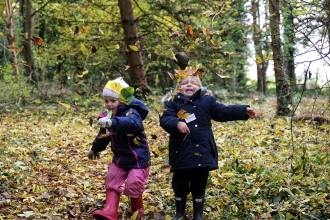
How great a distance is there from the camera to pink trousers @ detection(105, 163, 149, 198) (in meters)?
4.01

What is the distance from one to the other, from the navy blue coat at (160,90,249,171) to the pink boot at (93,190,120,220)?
0.75 meters

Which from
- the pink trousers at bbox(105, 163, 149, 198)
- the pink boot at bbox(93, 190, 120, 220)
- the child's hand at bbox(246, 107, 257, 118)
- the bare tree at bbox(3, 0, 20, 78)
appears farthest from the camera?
the bare tree at bbox(3, 0, 20, 78)

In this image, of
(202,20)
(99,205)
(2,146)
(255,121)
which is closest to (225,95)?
(202,20)

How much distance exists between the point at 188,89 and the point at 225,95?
14572 millimetres

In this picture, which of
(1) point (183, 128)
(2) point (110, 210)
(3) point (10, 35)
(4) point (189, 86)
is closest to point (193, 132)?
(1) point (183, 128)

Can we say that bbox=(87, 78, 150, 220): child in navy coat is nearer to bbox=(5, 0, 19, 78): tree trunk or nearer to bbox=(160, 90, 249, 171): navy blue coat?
bbox=(160, 90, 249, 171): navy blue coat

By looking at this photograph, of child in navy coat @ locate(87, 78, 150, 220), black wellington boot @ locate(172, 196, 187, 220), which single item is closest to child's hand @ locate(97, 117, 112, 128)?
child in navy coat @ locate(87, 78, 150, 220)

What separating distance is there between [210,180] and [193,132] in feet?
4.58

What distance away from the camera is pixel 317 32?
406 centimetres

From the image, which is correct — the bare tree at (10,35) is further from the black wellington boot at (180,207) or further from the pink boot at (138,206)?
the black wellington boot at (180,207)

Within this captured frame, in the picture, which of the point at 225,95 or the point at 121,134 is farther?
the point at 225,95

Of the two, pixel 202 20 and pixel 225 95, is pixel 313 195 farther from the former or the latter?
pixel 225 95

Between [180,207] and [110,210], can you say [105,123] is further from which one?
[180,207]

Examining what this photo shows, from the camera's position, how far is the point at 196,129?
3895mm
